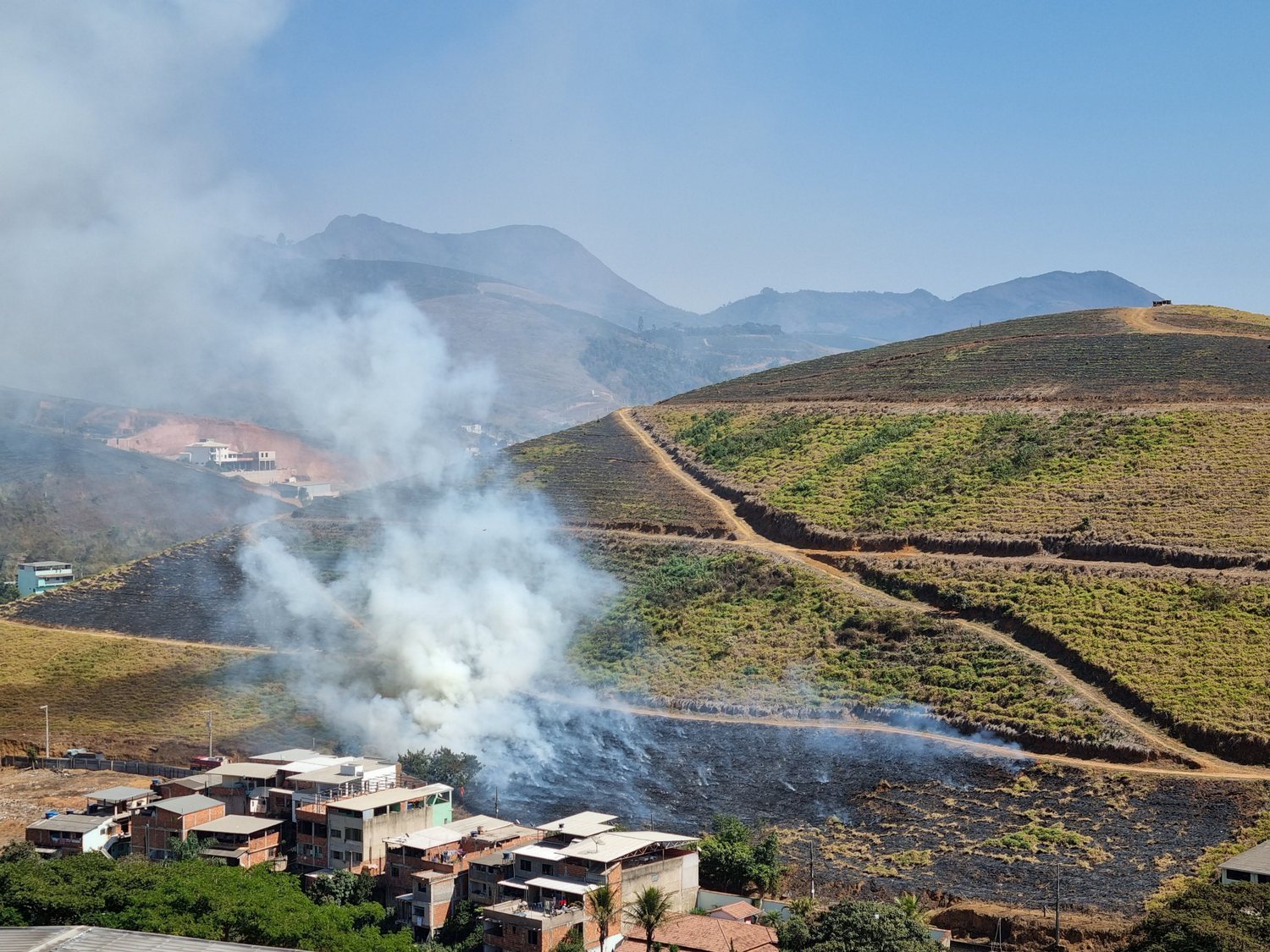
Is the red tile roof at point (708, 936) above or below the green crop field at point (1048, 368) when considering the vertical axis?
below

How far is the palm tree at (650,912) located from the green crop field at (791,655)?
16022 mm

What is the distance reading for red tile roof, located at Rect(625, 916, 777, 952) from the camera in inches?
1412

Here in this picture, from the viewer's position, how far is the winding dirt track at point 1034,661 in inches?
1730

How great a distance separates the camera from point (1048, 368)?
8781cm

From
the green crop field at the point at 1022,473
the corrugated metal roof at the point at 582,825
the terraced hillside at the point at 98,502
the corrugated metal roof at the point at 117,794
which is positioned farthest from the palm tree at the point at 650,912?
the terraced hillside at the point at 98,502

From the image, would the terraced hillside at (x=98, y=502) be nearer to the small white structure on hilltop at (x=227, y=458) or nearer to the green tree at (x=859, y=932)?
the small white structure on hilltop at (x=227, y=458)

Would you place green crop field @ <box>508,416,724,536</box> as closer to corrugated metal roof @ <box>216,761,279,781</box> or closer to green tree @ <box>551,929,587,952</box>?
corrugated metal roof @ <box>216,761,279,781</box>

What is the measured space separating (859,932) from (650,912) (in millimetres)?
4883

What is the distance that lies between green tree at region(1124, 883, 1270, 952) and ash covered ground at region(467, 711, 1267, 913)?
11.2 ft

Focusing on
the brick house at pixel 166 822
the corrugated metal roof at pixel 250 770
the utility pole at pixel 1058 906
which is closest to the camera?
the utility pole at pixel 1058 906

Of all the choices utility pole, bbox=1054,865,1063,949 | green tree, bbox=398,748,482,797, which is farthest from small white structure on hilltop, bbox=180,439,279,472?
utility pole, bbox=1054,865,1063,949

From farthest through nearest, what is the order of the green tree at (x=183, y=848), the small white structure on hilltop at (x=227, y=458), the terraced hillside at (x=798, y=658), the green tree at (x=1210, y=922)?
1. the small white structure on hilltop at (x=227, y=458)
2. the terraced hillside at (x=798, y=658)
3. the green tree at (x=183, y=848)
4. the green tree at (x=1210, y=922)

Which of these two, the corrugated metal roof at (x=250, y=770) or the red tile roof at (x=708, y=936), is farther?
the corrugated metal roof at (x=250, y=770)

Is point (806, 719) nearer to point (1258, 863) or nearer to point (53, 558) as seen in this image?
point (1258, 863)
